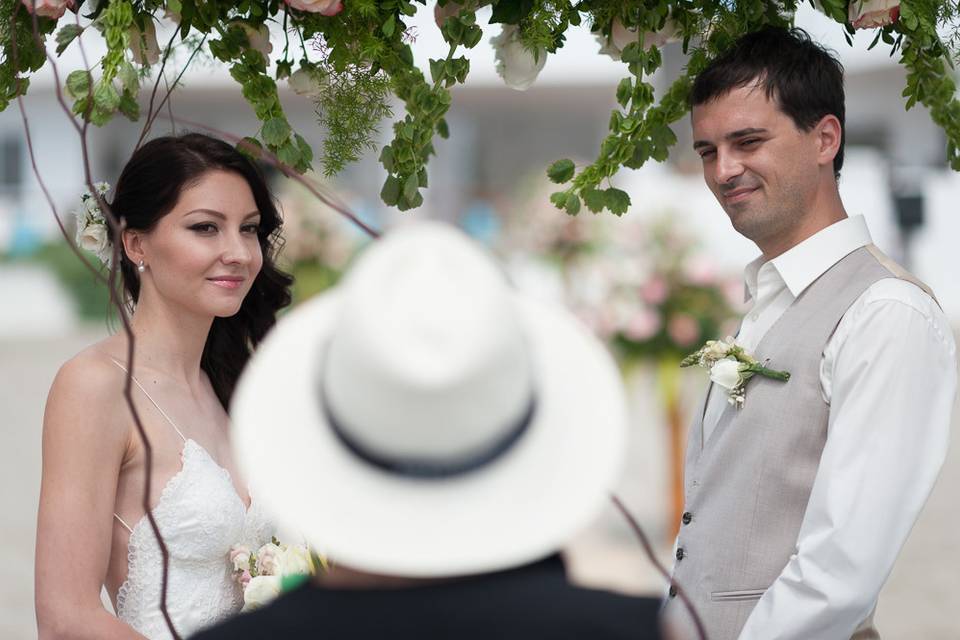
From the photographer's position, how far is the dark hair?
2621 mm

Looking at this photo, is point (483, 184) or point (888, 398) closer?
point (888, 398)

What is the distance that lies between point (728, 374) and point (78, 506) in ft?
4.52

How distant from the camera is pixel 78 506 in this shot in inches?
95.3

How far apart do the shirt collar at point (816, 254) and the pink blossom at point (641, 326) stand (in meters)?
4.42

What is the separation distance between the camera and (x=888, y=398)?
2.29 meters

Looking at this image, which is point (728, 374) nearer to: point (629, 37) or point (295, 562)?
point (629, 37)

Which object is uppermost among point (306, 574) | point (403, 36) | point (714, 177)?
point (403, 36)

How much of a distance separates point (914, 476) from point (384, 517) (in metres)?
1.35

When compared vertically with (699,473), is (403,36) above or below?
above

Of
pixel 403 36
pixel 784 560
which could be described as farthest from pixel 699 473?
pixel 403 36

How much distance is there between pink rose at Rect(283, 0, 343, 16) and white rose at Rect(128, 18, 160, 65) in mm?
348

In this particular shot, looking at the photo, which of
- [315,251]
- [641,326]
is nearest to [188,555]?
[641,326]

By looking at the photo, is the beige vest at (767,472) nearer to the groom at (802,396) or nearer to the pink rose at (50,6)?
the groom at (802,396)

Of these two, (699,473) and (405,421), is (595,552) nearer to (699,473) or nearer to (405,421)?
(699,473)
